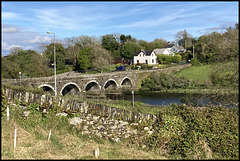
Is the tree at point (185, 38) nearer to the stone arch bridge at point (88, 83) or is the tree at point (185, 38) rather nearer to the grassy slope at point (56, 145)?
the stone arch bridge at point (88, 83)

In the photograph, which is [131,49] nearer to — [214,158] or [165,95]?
[165,95]

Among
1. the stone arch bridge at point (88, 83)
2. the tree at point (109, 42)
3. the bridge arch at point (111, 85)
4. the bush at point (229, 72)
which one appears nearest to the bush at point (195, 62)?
the stone arch bridge at point (88, 83)

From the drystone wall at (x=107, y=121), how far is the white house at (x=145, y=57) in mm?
76931

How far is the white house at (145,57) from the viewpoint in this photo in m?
88.4

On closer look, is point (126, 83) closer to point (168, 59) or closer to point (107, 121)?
point (168, 59)

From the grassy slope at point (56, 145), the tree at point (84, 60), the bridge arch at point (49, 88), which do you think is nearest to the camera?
the grassy slope at point (56, 145)

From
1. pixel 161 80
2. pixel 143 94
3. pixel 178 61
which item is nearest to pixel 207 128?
pixel 143 94

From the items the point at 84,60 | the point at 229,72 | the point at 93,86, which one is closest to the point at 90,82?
the point at 93,86

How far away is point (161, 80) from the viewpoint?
54.1 meters

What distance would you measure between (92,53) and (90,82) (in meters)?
25.5

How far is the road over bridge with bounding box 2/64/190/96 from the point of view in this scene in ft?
122

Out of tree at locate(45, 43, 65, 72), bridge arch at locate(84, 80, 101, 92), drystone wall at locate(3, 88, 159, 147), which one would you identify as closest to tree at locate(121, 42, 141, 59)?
tree at locate(45, 43, 65, 72)

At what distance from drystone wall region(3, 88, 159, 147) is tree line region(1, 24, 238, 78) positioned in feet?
31.1

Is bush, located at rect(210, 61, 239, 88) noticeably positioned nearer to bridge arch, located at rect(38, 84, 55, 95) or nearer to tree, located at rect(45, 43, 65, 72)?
bridge arch, located at rect(38, 84, 55, 95)
